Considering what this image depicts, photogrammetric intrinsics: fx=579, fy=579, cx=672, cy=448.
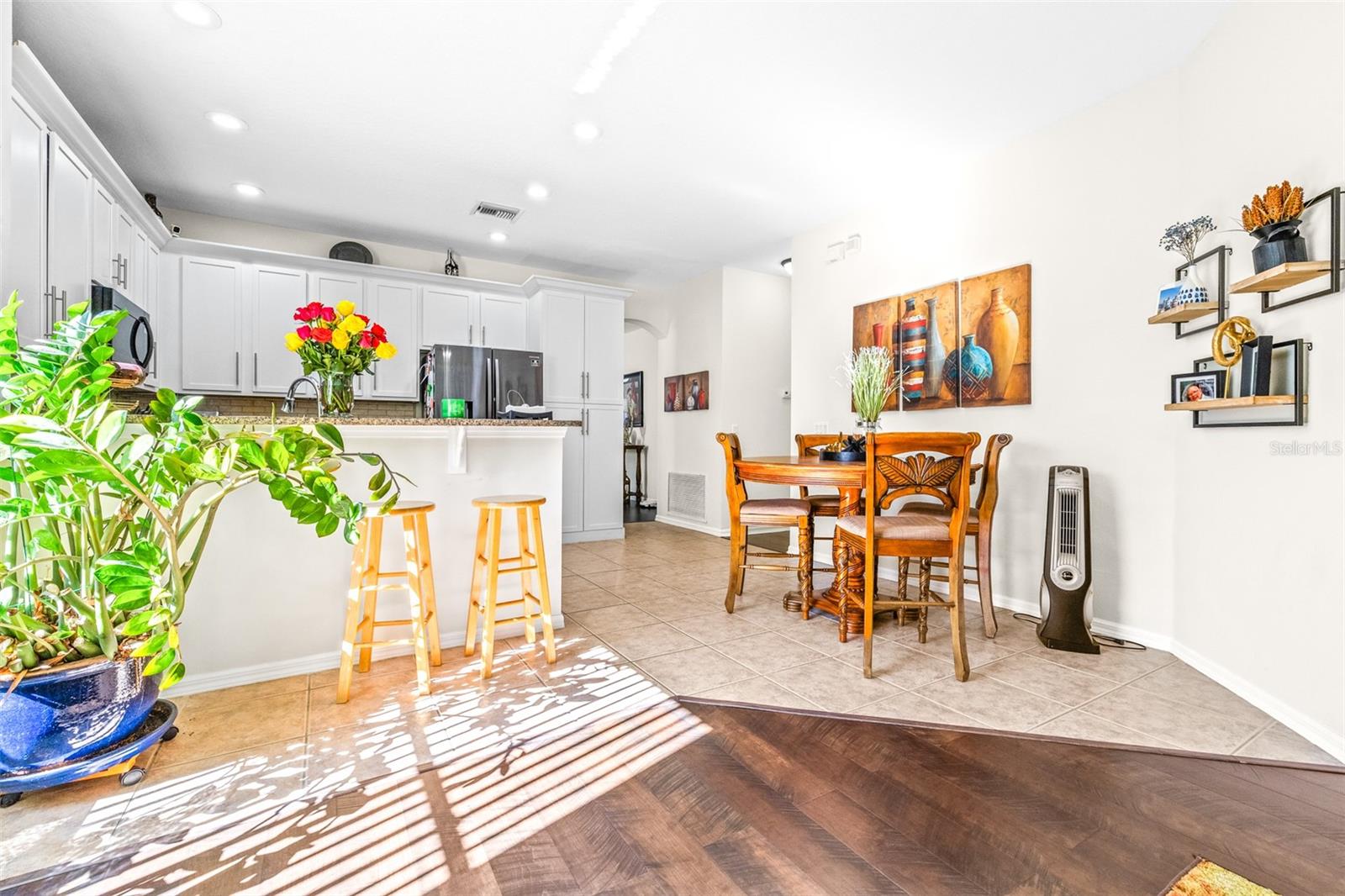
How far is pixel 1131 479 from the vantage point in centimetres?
289

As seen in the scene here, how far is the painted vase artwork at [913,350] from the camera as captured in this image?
3.92m

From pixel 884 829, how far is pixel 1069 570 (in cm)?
187

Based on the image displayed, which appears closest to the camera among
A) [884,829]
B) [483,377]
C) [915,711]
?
[884,829]

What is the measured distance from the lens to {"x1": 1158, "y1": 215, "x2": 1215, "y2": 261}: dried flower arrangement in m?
2.47

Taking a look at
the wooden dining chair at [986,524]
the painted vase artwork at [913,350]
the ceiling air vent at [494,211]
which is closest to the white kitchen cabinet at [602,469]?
the ceiling air vent at [494,211]

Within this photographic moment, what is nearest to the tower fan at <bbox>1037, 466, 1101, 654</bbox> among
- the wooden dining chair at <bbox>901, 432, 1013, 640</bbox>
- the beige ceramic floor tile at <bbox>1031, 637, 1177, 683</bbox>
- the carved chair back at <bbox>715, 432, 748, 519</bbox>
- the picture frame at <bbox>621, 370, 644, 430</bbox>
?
the beige ceramic floor tile at <bbox>1031, 637, 1177, 683</bbox>

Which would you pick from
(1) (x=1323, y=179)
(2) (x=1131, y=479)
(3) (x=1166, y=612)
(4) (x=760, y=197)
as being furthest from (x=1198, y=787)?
(4) (x=760, y=197)

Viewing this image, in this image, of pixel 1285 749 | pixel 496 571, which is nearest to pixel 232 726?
pixel 496 571

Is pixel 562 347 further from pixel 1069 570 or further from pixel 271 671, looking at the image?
pixel 1069 570

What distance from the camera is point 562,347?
5715 millimetres

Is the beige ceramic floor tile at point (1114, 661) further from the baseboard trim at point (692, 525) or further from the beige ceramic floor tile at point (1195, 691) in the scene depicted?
the baseboard trim at point (692, 525)

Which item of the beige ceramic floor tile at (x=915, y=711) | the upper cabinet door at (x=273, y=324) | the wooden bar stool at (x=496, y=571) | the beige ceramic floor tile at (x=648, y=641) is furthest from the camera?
the upper cabinet door at (x=273, y=324)

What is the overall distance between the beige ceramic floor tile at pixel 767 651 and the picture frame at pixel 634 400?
17.0 feet

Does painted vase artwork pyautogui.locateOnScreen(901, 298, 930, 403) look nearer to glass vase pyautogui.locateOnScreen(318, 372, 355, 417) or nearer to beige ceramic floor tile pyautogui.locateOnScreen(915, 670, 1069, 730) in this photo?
Answer: beige ceramic floor tile pyautogui.locateOnScreen(915, 670, 1069, 730)
